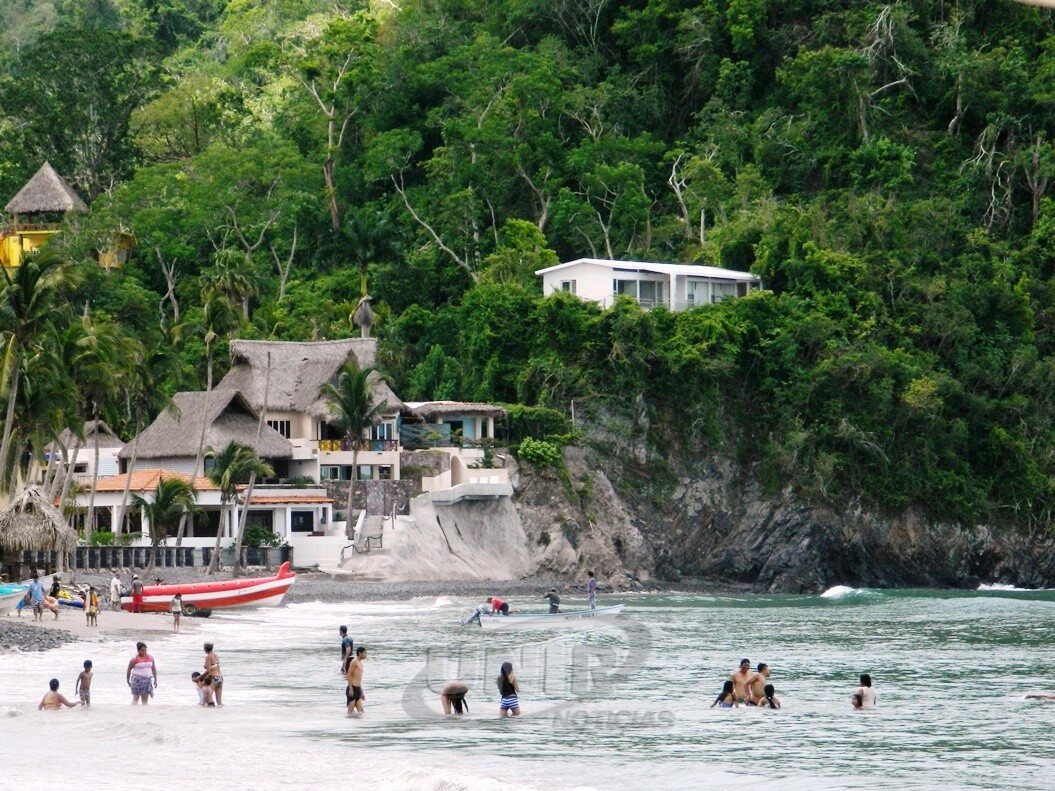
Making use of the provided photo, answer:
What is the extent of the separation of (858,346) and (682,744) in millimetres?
44974

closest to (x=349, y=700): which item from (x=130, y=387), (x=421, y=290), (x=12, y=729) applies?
(x=12, y=729)

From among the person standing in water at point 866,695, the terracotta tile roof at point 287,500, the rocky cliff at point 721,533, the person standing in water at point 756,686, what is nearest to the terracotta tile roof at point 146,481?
the terracotta tile roof at point 287,500

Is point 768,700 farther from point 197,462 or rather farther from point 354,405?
point 197,462

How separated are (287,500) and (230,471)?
17.7 feet

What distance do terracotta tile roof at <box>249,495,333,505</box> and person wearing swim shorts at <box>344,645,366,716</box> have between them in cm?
3167

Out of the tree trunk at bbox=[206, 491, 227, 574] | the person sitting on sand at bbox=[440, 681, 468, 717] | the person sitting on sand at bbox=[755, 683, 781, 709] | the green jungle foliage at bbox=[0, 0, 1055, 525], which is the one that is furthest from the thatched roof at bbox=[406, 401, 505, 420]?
the person sitting on sand at bbox=[440, 681, 468, 717]

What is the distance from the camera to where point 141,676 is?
30266mm

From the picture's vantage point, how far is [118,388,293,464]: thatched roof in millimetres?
64188

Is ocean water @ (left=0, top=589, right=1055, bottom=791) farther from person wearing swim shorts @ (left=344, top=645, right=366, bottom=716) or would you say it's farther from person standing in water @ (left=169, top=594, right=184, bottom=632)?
person standing in water @ (left=169, top=594, right=184, bottom=632)

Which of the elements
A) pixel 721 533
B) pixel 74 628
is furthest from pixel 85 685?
pixel 721 533

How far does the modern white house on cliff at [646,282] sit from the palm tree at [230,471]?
18167 mm

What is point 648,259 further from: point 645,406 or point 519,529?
point 519,529

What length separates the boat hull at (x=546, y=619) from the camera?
4781 cm

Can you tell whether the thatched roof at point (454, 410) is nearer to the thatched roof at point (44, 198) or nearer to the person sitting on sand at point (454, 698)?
the thatched roof at point (44, 198)
